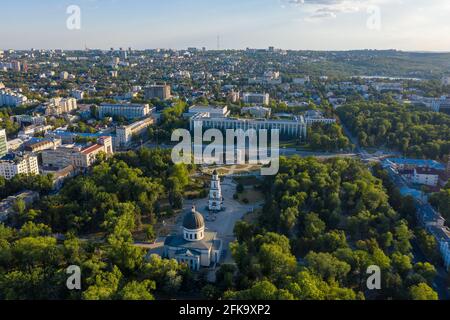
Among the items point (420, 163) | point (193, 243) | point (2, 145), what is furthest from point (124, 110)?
point (193, 243)

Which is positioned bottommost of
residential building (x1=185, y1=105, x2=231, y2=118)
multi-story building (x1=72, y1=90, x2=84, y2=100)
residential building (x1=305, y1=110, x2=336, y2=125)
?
residential building (x1=305, y1=110, x2=336, y2=125)

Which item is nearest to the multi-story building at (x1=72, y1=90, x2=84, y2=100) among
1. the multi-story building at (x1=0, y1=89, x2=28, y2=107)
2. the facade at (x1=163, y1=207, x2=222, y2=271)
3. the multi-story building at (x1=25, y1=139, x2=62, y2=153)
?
the multi-story building at (x1=0, y1=89, x2=28, y2=107)

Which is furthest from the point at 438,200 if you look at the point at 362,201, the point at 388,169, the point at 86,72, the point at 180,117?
the point at 86,72

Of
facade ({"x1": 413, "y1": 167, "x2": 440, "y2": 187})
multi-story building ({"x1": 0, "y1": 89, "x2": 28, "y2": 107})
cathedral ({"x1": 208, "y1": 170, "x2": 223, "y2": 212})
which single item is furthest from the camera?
multi-story building ({"x1": 0, "y1": 89, "x2": 28, "y2": 107})

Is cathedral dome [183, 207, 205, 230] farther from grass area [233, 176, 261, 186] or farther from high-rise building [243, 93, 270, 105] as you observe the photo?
high-rise building [243, 93, 270, 105]
